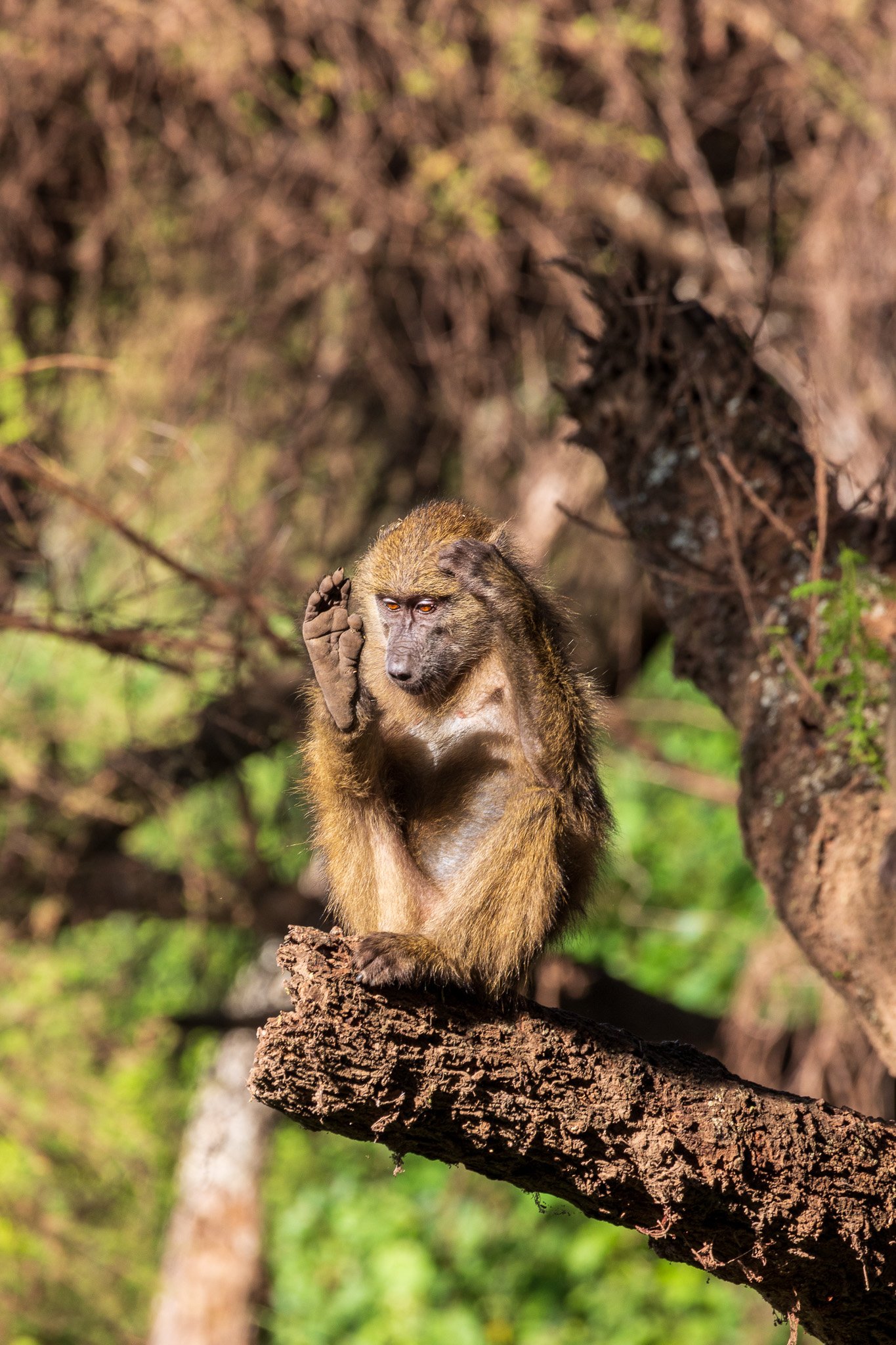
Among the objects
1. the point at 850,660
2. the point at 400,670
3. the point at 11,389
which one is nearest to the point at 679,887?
the point at 11,389

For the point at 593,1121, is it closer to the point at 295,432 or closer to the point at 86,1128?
the point at 86,1128

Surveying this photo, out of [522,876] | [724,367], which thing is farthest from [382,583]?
[724,367]

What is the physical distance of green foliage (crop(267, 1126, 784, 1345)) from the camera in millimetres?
8734

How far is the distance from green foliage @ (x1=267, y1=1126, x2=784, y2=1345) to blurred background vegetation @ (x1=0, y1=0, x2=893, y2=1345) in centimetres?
3

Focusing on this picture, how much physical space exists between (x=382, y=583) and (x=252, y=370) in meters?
5.52

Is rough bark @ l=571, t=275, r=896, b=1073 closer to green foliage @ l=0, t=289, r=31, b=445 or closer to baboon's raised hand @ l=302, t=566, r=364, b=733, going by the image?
baboon's raised hand @ l=302, t=566, r=364, b=733

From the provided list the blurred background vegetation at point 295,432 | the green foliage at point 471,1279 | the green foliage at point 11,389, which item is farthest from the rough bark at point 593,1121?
the green foliage at point 471,1279

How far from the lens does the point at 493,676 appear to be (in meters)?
3.59

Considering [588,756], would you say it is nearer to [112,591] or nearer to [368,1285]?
[112,591]

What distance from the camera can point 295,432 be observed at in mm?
7902

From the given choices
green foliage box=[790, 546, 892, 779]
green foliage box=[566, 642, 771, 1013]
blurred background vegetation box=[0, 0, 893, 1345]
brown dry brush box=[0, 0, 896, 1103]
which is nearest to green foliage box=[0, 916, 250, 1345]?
blurred background vegetation box=[0, 0, 893, 1345]

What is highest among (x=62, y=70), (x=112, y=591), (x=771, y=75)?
(x=771, y=75)

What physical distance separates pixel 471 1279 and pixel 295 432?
230 inches

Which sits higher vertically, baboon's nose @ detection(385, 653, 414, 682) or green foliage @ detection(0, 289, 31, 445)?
green foliage @ detection(0, 289, 31, 445)
